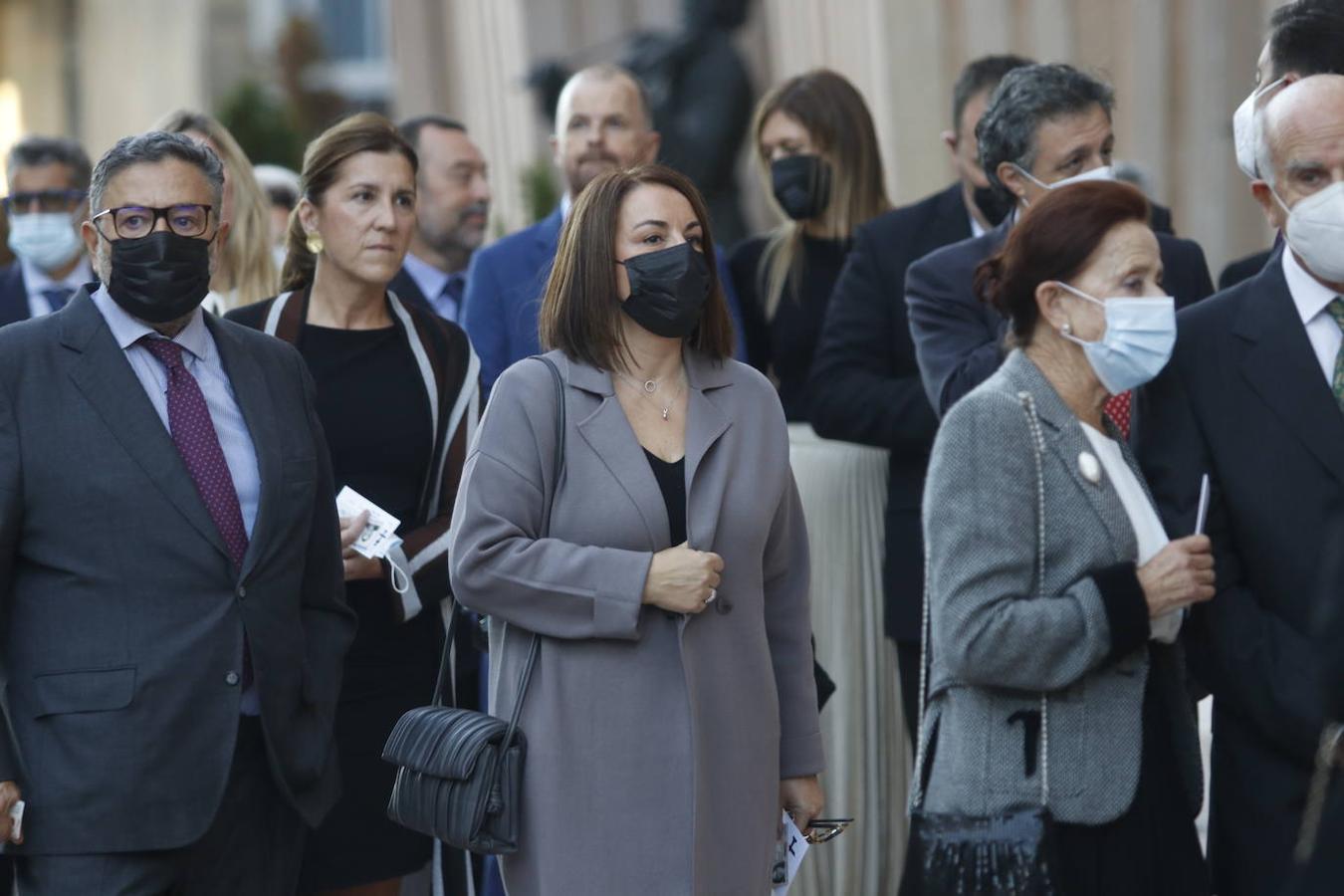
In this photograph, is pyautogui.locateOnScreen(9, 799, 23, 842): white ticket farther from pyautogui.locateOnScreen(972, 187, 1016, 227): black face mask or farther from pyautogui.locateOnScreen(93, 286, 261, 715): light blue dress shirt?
pyautogui.locateOnScreen(972, 187, 1016, 227): black face mask

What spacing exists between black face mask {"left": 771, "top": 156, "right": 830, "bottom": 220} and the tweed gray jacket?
2.14 metres

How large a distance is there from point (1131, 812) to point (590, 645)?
3.32 feet

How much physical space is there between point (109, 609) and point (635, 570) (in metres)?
0.97

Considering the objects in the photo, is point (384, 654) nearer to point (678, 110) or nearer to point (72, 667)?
point (72, 667)

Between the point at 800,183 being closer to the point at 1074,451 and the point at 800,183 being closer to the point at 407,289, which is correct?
the point at 407,289

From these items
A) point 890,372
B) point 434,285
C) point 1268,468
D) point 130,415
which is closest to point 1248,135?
point 1268,468

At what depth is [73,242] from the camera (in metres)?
6.57

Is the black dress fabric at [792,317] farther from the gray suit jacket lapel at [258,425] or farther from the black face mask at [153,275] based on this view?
the black face mask at [153,275]

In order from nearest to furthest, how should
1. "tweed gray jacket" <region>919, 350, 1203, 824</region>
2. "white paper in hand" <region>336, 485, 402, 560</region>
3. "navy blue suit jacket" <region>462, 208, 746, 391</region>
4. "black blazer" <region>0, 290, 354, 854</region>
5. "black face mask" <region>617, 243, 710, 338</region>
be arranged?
"tweed gray jacket" <region>919, 350, 1203, 824</region>, "black blazer" <region>0, 290, 354, 854</region>, "black face mask" <region>617, 243, 710, 338</region>, "white paper in hand" <region>336, 485, 402, 560</region>, "navy blue suit jacket" <region>462, 208, 746, 391</region>

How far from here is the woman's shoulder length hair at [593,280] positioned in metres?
3.92

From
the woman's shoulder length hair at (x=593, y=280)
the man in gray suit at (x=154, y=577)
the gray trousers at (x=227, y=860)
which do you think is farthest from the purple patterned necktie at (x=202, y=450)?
the woman's shoulder length hair at (x=593, y=280)

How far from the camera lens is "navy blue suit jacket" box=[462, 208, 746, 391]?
18.4 ft

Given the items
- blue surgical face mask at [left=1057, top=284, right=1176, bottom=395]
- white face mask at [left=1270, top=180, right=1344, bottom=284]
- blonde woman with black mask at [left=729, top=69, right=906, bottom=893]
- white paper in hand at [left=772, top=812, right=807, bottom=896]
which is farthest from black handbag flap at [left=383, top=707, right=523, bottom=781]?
blonde woman with black mask at [left=729, top=69, right=906, bottom=893]

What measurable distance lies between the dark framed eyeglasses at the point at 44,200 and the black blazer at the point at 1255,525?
3949mm
